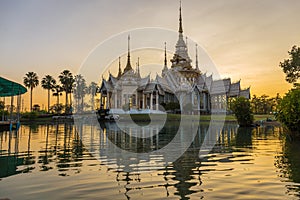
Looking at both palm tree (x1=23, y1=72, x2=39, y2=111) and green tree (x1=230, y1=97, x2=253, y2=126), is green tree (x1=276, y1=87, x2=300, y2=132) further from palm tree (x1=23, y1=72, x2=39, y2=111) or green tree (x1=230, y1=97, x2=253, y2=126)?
palm tree (x1=23, y1=72, x2=39, y2=111)

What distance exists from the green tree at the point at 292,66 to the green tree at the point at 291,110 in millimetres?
22045

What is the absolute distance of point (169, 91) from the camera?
65.4m

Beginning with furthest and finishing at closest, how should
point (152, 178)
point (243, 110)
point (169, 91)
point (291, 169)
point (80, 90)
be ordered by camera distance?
point (80, 90)
point (169, 91)
point (243, 110)
point (291, 169)
point (152, 178)

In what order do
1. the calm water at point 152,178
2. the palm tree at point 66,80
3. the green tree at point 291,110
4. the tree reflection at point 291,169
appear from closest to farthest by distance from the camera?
the calm water at point 152,178, the tree reflection at point 291,169, the green tree at point 291,110, the palm tree at point 66,80

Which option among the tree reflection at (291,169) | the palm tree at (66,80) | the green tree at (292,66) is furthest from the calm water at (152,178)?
the palm tree at (66,80)

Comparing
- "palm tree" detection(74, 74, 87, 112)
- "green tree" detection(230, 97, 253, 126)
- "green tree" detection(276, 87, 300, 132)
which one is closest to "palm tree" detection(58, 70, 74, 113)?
"palm tree" detection(74, 74, 87, 112)

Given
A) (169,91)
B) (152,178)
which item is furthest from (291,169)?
(169,91)

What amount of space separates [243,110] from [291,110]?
16217 millimetres

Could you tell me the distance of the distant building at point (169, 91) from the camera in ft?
203

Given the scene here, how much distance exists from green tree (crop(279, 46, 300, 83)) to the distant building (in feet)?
78.4

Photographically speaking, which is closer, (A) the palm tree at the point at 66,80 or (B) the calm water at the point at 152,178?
(B) the calm water at the point at 152,178

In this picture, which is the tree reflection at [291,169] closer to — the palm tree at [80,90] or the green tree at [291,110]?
the green tree at [291,110]

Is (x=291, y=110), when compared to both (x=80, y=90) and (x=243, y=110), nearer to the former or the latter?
(x=243, y=110)

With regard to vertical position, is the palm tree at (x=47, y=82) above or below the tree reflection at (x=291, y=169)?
above
